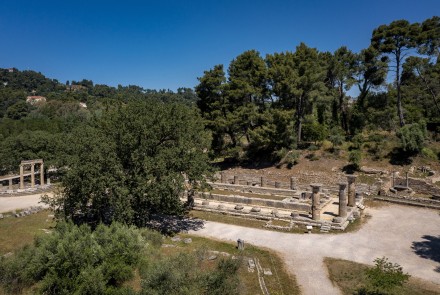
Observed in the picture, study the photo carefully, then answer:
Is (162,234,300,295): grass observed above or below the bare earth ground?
below

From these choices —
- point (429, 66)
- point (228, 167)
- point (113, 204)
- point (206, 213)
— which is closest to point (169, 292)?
point (113, 204)

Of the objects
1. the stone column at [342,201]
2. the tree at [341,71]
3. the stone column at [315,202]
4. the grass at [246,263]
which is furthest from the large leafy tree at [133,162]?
the tree at [341,71]

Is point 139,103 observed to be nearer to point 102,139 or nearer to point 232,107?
point 102,139

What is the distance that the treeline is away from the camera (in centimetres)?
4000

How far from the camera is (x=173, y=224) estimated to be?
23.4m

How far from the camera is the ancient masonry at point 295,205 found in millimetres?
22719

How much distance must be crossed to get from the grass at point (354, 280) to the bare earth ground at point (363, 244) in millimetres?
375

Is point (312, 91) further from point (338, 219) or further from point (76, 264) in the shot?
point (76, 264)

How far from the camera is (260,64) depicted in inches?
1719

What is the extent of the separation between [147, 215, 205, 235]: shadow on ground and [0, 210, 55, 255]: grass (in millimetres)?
7602

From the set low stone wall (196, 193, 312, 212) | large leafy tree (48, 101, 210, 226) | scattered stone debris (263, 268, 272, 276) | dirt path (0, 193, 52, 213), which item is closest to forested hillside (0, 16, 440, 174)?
dirt path (0, 193, 52, 213)

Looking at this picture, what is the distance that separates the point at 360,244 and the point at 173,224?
12.2 m

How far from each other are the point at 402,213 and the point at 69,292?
22.7m

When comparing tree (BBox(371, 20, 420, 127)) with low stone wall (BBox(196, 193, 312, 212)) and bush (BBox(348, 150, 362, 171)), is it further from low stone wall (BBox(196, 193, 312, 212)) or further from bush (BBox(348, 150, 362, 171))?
low stone wall (BBox(196, 193, 312, 212))
